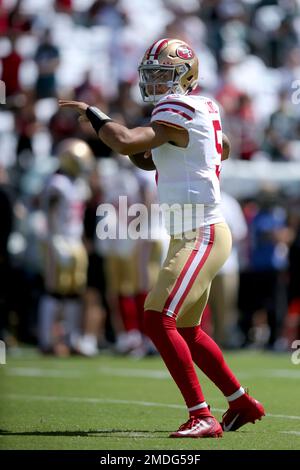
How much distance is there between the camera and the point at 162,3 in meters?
17.0

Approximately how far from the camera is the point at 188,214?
5711mm

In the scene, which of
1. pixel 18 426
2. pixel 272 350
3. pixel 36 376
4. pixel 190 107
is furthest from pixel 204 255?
pixel 272 350

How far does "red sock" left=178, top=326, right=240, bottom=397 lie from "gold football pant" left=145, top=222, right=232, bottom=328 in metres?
0.13

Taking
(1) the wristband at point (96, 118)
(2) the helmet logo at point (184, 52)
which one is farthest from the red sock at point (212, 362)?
(2) the helmet logo at point (184, 52)

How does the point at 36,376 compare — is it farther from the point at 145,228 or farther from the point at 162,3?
the point at 162,3

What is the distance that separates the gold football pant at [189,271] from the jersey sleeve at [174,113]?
22.7 inches

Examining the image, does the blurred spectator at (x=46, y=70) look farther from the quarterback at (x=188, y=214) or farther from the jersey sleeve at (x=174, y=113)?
the jersey sleeve at (x=174, y=113)

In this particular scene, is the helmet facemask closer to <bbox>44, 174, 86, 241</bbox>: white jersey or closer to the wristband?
the wristband

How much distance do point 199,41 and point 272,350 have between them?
18.5 ft

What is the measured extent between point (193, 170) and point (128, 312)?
620cm

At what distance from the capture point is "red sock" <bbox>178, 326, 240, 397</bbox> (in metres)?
5.77

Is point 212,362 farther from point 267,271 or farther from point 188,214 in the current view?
point 267,271

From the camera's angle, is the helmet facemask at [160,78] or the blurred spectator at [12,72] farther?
the blurred spectator at [12,72]

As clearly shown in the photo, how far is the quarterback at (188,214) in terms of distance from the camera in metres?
5.48
